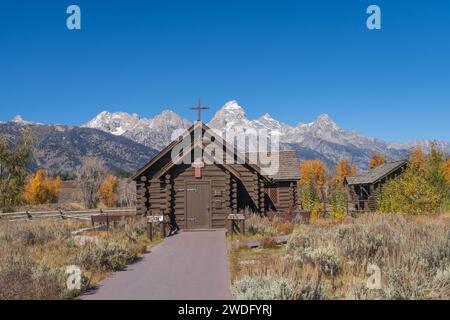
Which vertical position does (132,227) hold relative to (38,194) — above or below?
below

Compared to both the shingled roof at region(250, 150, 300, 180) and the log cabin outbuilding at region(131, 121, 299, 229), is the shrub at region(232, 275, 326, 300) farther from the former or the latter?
the shingled roof at region(250, 150, 300, 180)

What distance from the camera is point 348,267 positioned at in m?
10.4

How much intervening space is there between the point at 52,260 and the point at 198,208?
35.7 ft

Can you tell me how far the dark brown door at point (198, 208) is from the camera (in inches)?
888

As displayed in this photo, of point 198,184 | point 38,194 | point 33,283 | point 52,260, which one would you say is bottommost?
point 52,260

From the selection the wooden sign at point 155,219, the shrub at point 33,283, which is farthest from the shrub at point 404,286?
the wooden sign at point 155,219

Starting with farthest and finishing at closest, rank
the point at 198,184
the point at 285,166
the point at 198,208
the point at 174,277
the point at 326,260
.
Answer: the point at 285,166, the point at 198,208, the point at 198,184, the point at 174,277, the point at 326,260

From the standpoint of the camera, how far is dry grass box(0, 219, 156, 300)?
862cm

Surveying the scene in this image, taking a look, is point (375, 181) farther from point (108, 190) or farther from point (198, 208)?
point (108, 190)

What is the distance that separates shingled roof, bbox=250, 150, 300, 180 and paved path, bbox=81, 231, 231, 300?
1785 centimetres

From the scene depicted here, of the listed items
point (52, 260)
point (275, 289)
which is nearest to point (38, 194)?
point (52, 260)

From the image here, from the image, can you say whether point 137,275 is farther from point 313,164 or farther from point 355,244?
point 313,164

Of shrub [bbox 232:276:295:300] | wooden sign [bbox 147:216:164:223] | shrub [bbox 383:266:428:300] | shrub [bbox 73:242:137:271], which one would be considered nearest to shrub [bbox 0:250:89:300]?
shrub [bbox 73:242:137:271]

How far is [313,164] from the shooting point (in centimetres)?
14600
